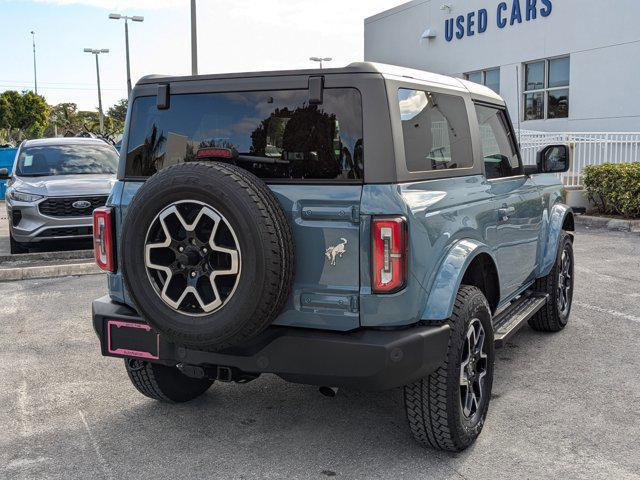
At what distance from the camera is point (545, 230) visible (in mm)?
5367

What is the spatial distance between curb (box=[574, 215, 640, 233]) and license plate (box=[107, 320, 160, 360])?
34.7ft

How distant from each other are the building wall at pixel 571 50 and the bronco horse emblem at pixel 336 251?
12.5m

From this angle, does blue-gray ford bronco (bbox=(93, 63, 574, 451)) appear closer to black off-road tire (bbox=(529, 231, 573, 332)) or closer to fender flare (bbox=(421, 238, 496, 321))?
fender flare (bbox=(421, 238, 496, 321))

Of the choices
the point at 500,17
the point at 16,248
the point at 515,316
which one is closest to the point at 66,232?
the point at 16,248

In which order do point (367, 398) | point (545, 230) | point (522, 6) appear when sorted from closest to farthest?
point (367, 398) → point (545, 230) → point (522, 6)

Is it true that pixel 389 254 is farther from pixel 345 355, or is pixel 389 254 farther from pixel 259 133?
pixel 259 133

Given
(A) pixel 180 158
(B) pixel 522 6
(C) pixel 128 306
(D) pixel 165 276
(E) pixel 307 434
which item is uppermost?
(B) pixel 522 6

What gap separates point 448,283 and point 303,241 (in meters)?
0.73

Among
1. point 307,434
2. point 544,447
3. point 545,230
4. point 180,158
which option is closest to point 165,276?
point 180,158

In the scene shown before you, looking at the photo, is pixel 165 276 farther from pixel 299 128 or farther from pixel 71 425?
pixel 71 425

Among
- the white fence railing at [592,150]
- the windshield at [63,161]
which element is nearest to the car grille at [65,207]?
the windshield at [63,161]

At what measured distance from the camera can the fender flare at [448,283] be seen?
327cm

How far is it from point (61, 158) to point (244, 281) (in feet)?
27.8

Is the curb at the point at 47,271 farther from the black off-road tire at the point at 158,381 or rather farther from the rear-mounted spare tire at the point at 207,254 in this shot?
the rear-mounted spare tire at the point at 207,254
